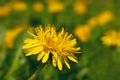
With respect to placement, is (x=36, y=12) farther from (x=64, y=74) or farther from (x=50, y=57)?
(x=50, y=57)

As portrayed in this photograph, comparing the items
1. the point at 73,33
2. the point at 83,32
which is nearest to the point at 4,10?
the point at 83,32

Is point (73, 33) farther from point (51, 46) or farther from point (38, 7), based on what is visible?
point (38, 7)

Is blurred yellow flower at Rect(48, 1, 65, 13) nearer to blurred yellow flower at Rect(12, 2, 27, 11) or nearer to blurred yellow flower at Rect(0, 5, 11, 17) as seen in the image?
blurred yellow flower at Rect(12, 2, 27, 11)

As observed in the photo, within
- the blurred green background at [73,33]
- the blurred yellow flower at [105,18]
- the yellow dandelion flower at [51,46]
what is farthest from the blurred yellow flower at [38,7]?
the yellow dandelion flower at [51,46]

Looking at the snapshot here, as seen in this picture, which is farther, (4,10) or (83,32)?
(4,10)

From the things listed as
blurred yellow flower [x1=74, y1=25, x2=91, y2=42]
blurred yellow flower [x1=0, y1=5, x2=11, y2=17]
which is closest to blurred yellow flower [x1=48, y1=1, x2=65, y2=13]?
blurred yellow flower [x1=0, y1=5, x2=11, y2=17]

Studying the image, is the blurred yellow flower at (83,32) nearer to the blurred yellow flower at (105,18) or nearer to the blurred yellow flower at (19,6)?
the blurred yellow flower at (105,18)

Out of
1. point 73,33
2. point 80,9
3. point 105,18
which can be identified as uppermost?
point 73,33
